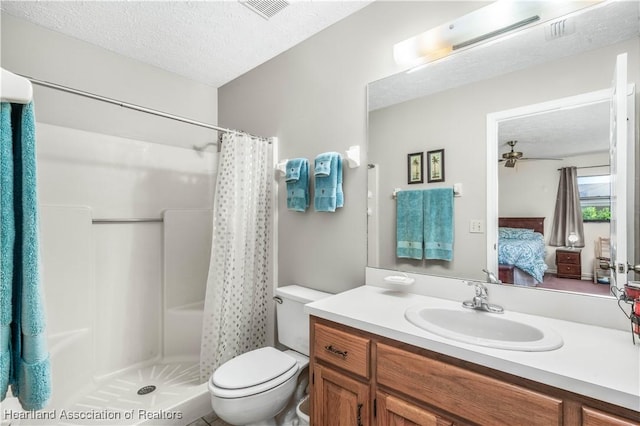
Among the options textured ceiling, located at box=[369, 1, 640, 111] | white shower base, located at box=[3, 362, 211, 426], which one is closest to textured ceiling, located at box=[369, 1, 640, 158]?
textured ceiling, located at box=[369, 1, 640, 111]

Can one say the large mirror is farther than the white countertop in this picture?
Yes

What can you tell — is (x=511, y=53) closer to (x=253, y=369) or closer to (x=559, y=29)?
(x=559, y=29)

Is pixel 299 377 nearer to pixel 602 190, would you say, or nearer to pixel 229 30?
pixel 602 190

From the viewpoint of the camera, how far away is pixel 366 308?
131 cm

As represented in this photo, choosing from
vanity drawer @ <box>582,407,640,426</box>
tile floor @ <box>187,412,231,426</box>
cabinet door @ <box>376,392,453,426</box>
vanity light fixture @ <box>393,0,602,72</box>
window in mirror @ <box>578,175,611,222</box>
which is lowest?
tile floor @ <box>187,412,231,426</box>

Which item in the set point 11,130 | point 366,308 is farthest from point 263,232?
point 11,130

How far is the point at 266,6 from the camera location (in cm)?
171

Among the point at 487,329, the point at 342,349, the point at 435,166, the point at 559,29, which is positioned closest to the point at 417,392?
the point at 342,349

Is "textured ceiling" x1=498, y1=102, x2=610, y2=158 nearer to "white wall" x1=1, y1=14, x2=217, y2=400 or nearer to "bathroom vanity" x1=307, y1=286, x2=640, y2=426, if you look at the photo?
"bathroom vanity" x1=307, y1=286, x2=640, y2=426

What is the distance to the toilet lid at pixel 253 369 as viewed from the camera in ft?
4.80

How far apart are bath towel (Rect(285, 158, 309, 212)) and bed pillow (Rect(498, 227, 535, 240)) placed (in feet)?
3.78

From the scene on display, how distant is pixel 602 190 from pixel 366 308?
1.02 m

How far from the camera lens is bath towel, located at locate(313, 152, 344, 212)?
5.93ft

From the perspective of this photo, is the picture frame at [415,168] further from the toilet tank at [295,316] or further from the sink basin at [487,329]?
the toilet tank at [295,316]
